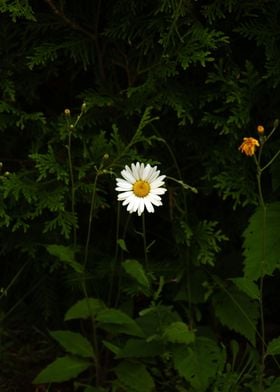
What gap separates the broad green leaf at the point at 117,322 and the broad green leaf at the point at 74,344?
9 cm

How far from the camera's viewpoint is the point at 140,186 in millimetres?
2326

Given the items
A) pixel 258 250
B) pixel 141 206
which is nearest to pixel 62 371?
pixel 141 206

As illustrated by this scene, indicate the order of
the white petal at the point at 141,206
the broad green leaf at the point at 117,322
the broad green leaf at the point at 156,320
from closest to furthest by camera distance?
the white petal at the point at 141,206 < the broad green leaf at the point at 117,322 < the broad green leaf at the point at 156,320

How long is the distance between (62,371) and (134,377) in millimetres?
253

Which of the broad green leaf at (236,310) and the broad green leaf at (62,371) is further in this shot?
the broad green leaf at (236,310)

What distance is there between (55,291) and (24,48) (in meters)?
1.08

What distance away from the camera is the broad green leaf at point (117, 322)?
7.74 feet

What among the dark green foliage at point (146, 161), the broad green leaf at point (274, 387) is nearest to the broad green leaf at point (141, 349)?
the dark green foliage at point (146, 161)

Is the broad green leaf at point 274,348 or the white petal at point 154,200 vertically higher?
the white petal at point 154,200

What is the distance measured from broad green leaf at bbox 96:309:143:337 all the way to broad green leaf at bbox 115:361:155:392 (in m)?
0.14

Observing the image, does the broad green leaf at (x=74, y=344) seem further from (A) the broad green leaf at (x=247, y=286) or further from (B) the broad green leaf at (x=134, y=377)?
(A) the broad green leaf at (x=247, y=286)

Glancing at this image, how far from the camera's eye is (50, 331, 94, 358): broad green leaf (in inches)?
96.0

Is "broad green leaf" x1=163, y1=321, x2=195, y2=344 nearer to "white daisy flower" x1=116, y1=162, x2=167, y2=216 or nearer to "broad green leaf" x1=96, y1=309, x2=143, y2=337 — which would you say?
"broad green leaf" x1=96, y1=309, x2=143, y2=337

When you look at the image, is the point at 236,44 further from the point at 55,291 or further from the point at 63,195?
the point at 55,291
